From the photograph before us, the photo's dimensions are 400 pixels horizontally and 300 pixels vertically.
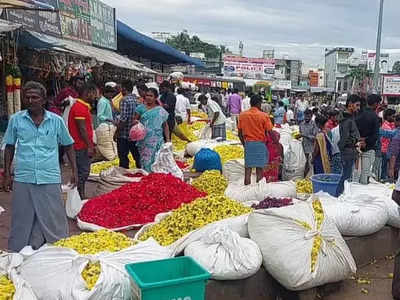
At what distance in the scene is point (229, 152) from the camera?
11297 mm

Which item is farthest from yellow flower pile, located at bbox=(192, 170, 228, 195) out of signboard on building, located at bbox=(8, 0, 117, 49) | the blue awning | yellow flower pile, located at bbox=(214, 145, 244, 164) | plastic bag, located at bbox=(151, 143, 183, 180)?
the blue awning

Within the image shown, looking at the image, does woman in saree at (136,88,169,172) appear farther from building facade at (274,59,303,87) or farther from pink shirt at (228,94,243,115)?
building facade at (274,59,303,87)

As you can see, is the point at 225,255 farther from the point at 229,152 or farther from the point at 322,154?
the point at 229,152

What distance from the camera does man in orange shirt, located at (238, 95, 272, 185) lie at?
26.6 feet

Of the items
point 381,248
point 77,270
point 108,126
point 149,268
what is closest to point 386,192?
point 381,248

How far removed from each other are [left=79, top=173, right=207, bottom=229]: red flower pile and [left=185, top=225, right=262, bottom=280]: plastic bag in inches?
77.6

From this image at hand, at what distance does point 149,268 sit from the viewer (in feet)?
11.6

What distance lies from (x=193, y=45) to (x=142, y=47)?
71.2 metres

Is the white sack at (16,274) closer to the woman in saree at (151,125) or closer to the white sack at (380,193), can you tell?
the white sack at (380,193)

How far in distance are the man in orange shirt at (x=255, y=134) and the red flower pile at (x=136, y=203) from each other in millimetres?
1830

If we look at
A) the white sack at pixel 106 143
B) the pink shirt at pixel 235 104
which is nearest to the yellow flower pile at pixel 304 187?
the white sack at pixel 106 143

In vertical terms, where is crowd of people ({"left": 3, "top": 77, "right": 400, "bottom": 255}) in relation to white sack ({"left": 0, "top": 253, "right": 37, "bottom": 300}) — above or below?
above

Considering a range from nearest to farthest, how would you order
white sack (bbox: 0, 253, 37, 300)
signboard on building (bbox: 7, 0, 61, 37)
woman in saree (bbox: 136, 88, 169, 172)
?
white sack (bbox: 0, 253, 37, 300) < woman in saree (bbox: 136, 88, 169, 172) < signboard on building (bbox: 7, 0, 61, 37)

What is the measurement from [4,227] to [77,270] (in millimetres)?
3044
